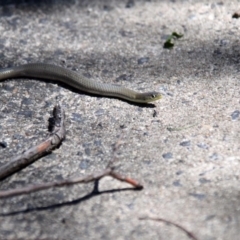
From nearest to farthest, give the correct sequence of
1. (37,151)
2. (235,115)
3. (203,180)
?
(203,180) < (37,151) < (235,115)

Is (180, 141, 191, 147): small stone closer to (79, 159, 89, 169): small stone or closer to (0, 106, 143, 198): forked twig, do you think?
(0, 106, 143, 198): forked twig

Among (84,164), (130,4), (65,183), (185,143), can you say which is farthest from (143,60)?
(65,183)

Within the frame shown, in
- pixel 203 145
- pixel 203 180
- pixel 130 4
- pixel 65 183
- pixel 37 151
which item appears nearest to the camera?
pixel 65 183

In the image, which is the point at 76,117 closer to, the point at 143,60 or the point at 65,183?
the point at 143,60

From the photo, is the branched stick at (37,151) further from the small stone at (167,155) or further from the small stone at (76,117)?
the small stone at (167,155)

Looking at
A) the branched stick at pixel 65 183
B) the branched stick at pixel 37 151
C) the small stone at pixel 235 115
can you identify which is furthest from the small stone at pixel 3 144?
the small stone at pixel 235 115

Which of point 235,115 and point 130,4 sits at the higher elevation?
point 130,4
